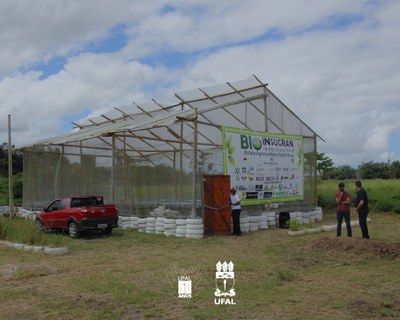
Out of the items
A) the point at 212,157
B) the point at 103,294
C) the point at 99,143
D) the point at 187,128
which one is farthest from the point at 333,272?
the point at 99,143

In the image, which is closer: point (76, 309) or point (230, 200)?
point (76, 309)

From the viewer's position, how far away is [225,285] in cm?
818

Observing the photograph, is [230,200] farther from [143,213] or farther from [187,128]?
[187,128]

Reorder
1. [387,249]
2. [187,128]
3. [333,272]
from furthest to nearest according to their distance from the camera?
[187,128]
[387,249]
[333,272]

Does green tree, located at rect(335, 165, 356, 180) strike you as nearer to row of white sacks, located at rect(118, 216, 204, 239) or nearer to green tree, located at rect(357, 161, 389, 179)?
green tree, located at rect(357, 161, 389, 179)

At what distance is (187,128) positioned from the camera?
796 inches

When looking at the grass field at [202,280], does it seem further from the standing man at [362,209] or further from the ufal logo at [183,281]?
the standing man at [362,209]

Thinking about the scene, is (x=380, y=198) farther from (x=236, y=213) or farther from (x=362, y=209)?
(x=236, y=213)

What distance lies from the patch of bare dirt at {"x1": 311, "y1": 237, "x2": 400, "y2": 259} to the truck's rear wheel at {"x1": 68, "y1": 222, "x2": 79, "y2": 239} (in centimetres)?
801

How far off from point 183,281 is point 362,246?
203 inches

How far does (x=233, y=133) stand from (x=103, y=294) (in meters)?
10.4

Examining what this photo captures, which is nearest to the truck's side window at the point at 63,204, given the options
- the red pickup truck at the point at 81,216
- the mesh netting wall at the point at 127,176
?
the red pickup truck at the point at 81,216

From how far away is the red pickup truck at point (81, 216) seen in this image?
15.4 m

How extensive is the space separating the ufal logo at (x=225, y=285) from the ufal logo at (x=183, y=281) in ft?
1.19
